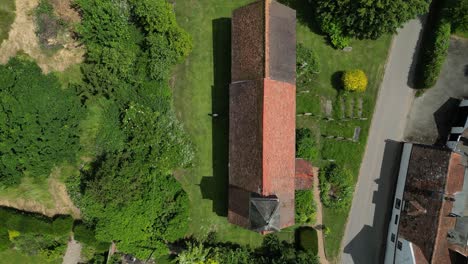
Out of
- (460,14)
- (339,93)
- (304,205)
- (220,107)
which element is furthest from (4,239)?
(460,14)

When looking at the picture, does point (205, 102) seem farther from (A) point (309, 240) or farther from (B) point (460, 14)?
(B) point (460, 14)

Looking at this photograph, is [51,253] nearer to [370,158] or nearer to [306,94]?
[306,94]

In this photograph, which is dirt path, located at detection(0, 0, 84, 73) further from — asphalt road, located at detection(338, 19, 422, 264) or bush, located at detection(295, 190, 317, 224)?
asphalt road, located at detection(338, 19, 422, 264)

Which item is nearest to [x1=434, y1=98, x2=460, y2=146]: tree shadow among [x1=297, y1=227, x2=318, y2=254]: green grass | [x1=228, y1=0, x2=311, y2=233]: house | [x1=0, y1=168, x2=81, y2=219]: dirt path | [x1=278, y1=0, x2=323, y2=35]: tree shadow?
[x1=278, y1=0, x2=323, y2=35]: tree shadow

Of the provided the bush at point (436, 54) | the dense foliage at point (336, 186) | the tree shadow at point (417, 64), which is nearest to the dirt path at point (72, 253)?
the dense foliage at point (336, 186)

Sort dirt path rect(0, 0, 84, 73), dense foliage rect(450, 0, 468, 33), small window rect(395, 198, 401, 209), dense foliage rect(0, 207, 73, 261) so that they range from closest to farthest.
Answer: dense foliage rect(450, 0, 468, 33) < dense foliage rect(0, 207, 73, 261) < dirt path rect(0, 0, 84, 73) < small window rect(395, 198, 401, 209)

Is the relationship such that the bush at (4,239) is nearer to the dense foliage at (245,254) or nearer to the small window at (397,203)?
the dense foliage at (245,254)
